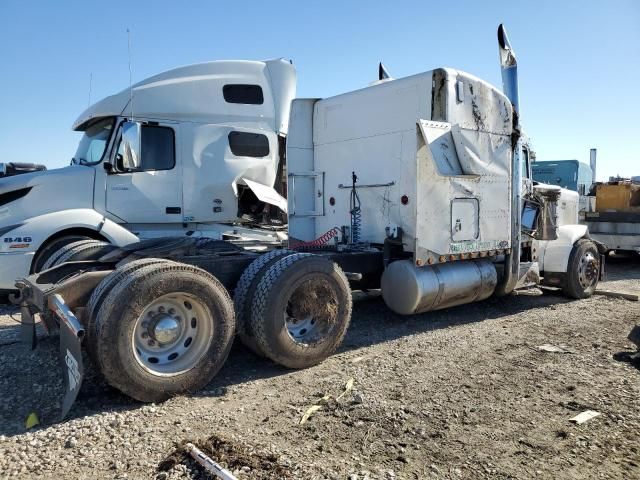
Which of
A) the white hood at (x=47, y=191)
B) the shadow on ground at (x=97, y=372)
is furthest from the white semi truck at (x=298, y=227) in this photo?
the shadow on ground at (x=97, y=372)

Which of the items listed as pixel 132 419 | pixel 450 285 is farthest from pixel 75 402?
pixel 450 285

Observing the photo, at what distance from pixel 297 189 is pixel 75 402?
436cm

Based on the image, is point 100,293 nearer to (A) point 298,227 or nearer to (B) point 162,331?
Answer: (B) point 162,331

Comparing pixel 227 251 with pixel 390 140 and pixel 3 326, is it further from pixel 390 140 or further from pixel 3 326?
pixel 3 326

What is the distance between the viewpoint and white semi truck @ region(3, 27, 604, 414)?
4.07 metres

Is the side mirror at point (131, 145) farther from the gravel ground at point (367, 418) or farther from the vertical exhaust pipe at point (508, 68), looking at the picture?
the vertical exhaust pipe at point (508, 68)

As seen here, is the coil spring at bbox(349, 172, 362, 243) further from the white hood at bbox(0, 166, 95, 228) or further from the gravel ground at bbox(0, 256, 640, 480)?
the white hood at bbox(0, 166, 95, 228)

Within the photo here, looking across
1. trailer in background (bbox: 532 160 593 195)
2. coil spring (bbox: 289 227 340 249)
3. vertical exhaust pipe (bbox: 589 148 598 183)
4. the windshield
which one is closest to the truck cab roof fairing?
the windshield

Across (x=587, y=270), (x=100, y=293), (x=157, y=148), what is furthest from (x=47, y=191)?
(x=587, y=270)

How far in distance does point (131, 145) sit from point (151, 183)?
0.77 metres

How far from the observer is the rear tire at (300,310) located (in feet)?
15.0

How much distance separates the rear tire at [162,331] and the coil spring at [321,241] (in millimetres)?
3188

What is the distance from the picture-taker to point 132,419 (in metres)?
3.66

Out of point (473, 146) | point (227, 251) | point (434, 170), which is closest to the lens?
point (227, 251)
